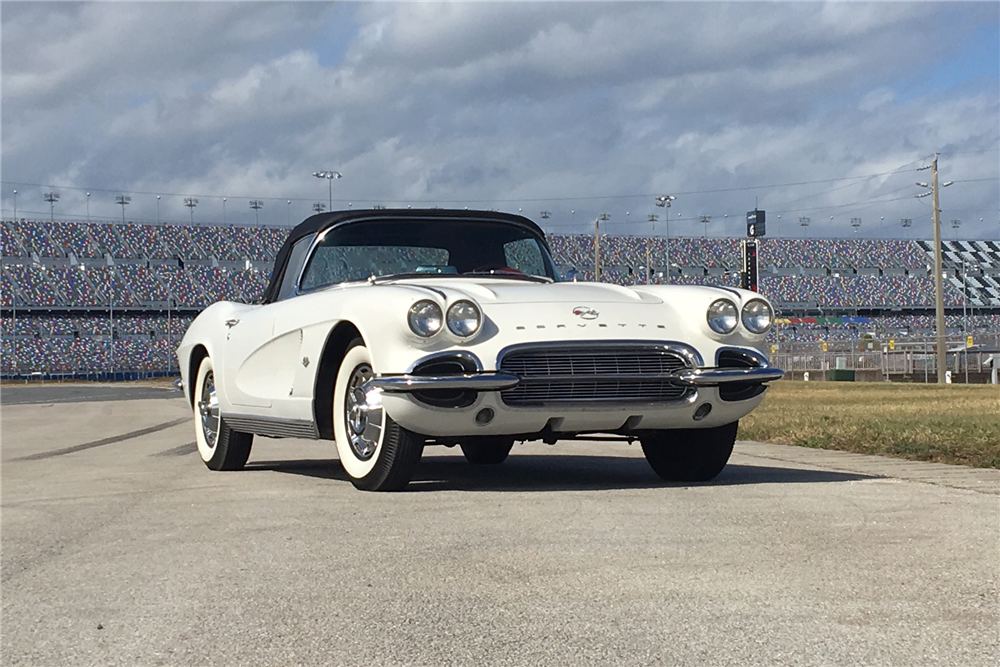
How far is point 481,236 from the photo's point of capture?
7.99 m

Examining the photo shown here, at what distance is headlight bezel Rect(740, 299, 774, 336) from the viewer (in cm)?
666

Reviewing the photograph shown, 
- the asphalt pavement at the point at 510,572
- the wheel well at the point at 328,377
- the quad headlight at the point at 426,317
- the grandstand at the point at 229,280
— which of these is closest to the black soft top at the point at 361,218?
the wheel well at the point at 328,377

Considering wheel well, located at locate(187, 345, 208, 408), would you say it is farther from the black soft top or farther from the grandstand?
the grandstand

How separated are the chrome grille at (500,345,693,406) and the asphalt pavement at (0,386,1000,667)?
1.60 ft

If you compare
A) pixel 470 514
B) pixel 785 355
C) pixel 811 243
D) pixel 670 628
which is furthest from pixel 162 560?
pixel 811 243

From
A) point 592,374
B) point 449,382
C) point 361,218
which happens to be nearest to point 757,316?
point 592,374

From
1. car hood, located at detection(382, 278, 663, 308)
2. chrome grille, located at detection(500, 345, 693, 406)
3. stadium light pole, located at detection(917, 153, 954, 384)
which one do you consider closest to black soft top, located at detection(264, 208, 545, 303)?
car hood, located at detection(382, 278, 663, 308)

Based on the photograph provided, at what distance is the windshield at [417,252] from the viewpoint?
760 centimetres

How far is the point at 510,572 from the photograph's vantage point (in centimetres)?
392

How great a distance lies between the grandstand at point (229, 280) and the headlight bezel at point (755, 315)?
177 ft

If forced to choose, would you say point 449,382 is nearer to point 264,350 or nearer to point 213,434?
point 264,350

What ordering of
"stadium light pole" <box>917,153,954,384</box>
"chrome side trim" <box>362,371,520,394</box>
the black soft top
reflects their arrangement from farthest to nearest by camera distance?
"stadium light pole" <box>917,153,954,384</box>, the black soft top, "chrome side trim" <box>362,371,520,394</box>

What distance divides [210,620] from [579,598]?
1.03 meters

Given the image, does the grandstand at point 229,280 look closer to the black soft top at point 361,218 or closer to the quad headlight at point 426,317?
the black soft top at point 361,218
